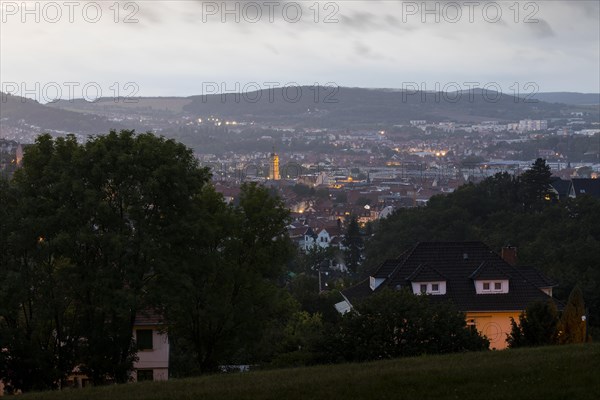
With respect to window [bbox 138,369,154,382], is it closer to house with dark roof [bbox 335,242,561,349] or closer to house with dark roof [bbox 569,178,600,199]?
house with dark roof [bbox 335,242,561,349]

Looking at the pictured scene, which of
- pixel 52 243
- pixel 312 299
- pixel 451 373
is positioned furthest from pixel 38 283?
pixel 312 299

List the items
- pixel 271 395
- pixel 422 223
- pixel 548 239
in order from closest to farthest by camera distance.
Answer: pixel 271 395
pixel 548 239
pixel 422 223

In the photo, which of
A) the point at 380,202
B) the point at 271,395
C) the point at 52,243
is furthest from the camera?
the point at 380,202

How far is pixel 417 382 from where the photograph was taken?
1656cm

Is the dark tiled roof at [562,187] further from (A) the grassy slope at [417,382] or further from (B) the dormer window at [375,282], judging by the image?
(A) the grassy slope at [417,382]

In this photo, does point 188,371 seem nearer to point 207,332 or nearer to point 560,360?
point 207,332

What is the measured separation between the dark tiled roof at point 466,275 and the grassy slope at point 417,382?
1348cm

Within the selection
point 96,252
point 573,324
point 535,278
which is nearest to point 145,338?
point 96,252

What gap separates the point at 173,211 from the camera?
23.1 m

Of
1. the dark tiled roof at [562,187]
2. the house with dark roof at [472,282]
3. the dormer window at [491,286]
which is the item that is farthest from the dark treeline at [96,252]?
the dark tiled roof at [562,187]

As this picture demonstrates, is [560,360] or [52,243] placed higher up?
[52,243]

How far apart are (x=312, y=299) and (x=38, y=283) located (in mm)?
24144

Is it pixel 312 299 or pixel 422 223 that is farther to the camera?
pixel 422 223

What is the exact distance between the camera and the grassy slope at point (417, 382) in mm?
15875
